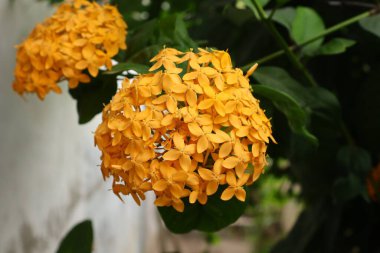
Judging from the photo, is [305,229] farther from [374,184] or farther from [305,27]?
[305,27]

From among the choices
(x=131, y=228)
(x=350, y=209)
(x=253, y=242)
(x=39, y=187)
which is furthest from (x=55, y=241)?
(x=253, y=242)

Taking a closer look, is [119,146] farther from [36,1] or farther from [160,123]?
[36,1]

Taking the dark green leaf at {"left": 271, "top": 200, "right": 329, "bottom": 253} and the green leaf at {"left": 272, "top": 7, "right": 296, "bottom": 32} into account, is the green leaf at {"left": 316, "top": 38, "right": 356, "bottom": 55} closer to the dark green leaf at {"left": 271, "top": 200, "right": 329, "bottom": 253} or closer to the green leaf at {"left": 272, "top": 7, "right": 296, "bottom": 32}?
the green leaf at {"left": 272, "top": 7, "right": 296, "bottom": 32}

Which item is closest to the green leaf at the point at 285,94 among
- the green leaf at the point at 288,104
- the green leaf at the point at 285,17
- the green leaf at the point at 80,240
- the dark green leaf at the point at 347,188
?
the green leaf at the point at 288,104

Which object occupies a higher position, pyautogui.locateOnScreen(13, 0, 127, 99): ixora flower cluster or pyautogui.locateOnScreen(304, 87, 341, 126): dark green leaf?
pyautogui.locateOnScreen(13, 0, 127, 99): ixora flower cluster

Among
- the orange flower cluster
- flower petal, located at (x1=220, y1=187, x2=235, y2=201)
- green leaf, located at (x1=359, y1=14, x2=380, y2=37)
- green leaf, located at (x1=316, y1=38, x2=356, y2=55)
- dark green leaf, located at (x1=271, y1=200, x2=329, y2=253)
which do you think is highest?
flower petal, located at (x1=220, y1=187, x2=235, y2=201)

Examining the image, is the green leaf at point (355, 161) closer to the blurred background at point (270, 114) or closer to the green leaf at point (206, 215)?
the blurred background at point (270, 114)

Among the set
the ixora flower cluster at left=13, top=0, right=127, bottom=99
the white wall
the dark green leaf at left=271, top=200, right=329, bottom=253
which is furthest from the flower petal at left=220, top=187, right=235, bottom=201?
the dark green leaf at left=271, top=200, right=329, bottom=253
